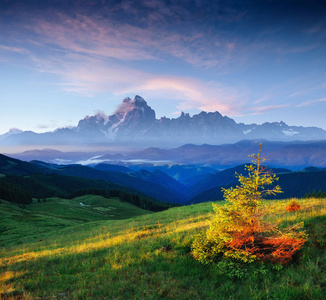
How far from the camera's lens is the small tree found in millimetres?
7582

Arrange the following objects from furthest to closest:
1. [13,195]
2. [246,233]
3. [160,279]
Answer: [13,195] < [246,233] < [160,279]

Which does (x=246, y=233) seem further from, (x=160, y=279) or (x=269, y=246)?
(x=160, y=279)

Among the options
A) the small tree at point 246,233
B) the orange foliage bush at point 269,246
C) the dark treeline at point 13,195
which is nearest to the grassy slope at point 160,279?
the orange foliage bush at point 269,246

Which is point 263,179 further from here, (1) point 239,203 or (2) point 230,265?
(2) point 230,265

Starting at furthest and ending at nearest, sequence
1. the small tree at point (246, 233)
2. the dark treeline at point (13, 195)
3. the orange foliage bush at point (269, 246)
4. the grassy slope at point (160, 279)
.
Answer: the dark treeline at point (13, 195) → the small tree at point (246, 233) → the orange foliage bush at point (269, 246) → the grassy slope at point (160, 279)

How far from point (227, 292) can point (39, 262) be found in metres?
10.6

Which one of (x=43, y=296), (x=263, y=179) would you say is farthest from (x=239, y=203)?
(x=43, y=296)

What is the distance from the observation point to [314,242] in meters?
8.46

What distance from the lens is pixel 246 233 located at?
7.96 meters

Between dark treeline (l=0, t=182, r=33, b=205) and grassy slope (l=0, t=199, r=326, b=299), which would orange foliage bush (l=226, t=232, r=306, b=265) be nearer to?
grassy slope (l=0, t=199, r=326, b=299)

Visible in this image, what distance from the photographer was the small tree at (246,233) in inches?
299

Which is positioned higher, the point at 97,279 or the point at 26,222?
the point at 97,279

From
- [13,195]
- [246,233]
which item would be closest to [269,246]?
[246,233]

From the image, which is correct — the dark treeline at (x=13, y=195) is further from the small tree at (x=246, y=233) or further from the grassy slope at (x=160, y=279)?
the small tree at (x=246, y=233)
